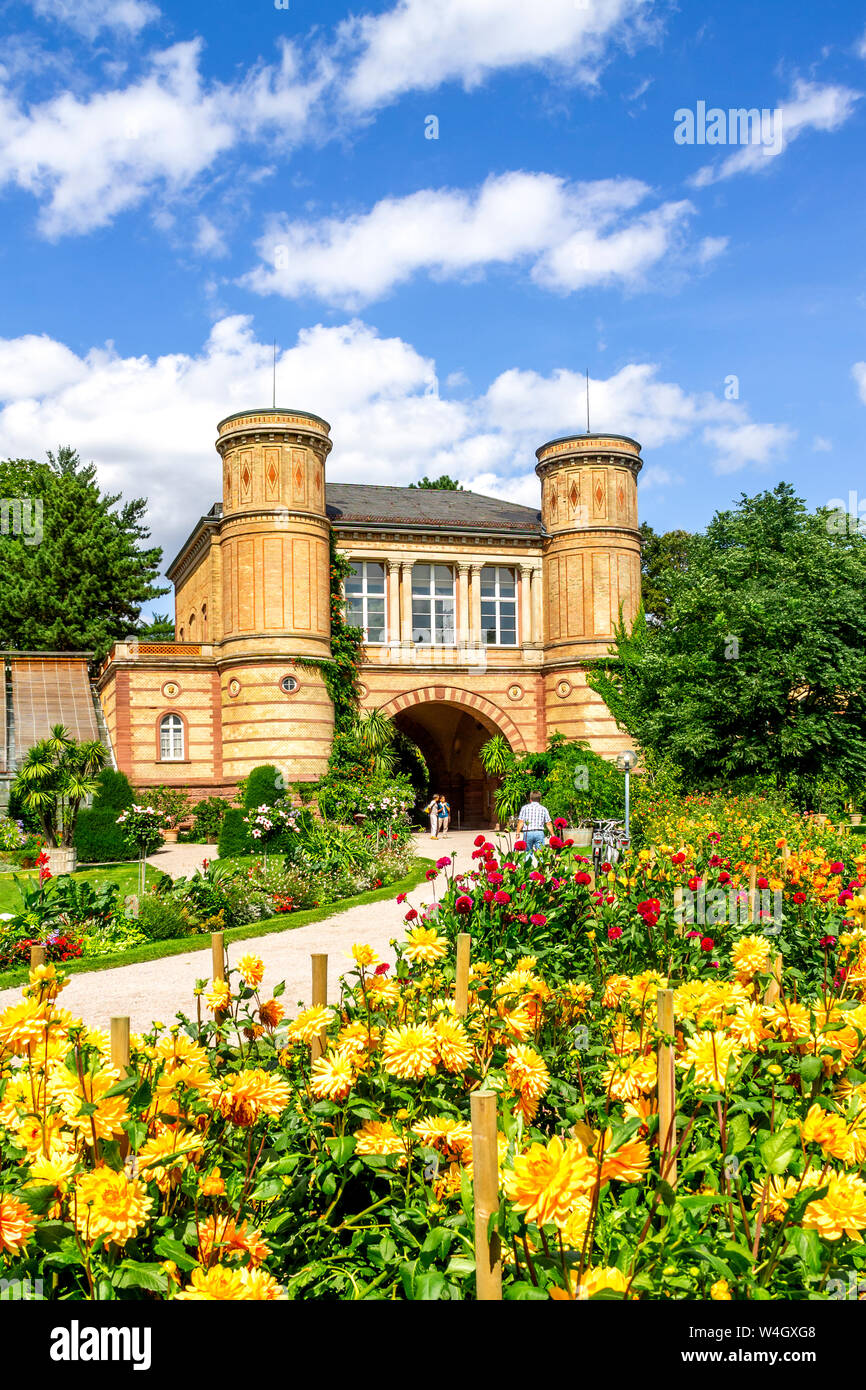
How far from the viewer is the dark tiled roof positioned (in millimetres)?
31078

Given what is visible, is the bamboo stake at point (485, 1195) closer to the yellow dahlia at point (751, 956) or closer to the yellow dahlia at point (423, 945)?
the yellow dahlia at point (423, 945)

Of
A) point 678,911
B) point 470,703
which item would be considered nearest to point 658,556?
point 470,703

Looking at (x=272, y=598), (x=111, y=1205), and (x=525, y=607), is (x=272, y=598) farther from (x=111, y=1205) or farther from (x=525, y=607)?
(x=111, y=1205)

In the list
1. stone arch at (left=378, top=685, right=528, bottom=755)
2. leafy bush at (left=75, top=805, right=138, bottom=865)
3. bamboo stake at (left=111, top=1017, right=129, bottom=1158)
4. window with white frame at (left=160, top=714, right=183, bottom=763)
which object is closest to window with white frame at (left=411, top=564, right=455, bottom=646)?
stone arch at (left=378, top=685, right=528, bottom=755)

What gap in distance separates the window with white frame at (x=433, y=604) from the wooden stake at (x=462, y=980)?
2743cm

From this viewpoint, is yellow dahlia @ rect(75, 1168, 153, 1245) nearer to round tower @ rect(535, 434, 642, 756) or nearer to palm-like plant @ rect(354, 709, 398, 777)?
palm-like plant @ rect(354, 709, 398, 777)

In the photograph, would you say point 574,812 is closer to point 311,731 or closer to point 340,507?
point 311,731

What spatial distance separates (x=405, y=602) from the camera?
3106 cm

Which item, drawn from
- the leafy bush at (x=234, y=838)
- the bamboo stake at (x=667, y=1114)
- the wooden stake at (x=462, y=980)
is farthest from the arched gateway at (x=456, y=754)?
the bamboo stake at (x=667, y=1114)

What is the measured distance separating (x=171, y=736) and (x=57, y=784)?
5895 millimetres

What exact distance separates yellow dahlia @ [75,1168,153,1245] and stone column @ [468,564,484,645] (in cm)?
2970

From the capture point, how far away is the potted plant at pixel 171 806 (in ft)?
89.7
